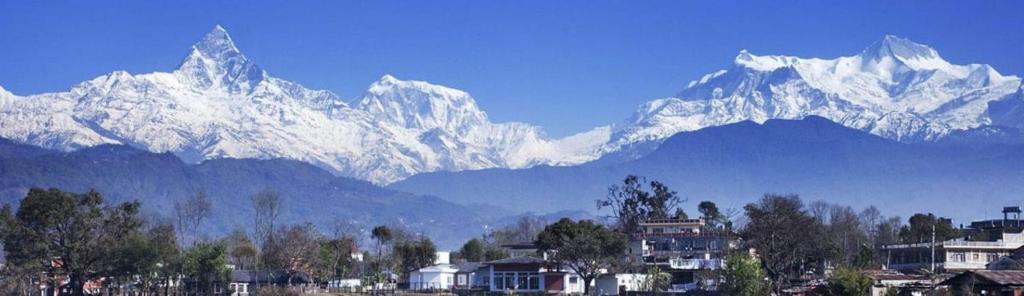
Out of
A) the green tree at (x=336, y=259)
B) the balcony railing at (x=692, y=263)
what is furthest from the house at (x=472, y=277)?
the balcony railing at (x=692, y=263)

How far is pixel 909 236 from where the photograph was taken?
441 feet

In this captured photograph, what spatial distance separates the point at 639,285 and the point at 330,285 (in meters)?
34.4

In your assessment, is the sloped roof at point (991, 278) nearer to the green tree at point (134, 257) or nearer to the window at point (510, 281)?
the window at point (510, 281)

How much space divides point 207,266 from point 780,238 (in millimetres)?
40187

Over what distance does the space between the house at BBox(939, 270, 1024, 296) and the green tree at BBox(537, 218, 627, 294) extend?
27234 mm

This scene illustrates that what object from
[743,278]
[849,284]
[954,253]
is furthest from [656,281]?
[954,253]

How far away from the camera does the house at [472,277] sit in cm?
11381

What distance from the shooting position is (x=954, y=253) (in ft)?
366

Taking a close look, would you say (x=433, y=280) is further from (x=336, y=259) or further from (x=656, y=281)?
(x=656, y=281)

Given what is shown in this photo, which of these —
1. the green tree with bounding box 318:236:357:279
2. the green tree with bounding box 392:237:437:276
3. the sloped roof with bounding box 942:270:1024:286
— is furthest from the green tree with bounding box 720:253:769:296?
the green tree with bounding box 392:237:437:276

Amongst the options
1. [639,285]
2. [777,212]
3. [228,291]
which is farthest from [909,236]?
[228,291]

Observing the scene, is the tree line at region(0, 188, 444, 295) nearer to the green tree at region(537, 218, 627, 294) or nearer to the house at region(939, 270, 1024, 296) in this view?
the green tree at region(537, 218, 627, 294)

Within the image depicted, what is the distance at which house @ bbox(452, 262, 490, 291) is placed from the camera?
114 meters

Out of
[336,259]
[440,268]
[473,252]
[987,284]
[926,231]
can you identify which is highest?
[926,231]
